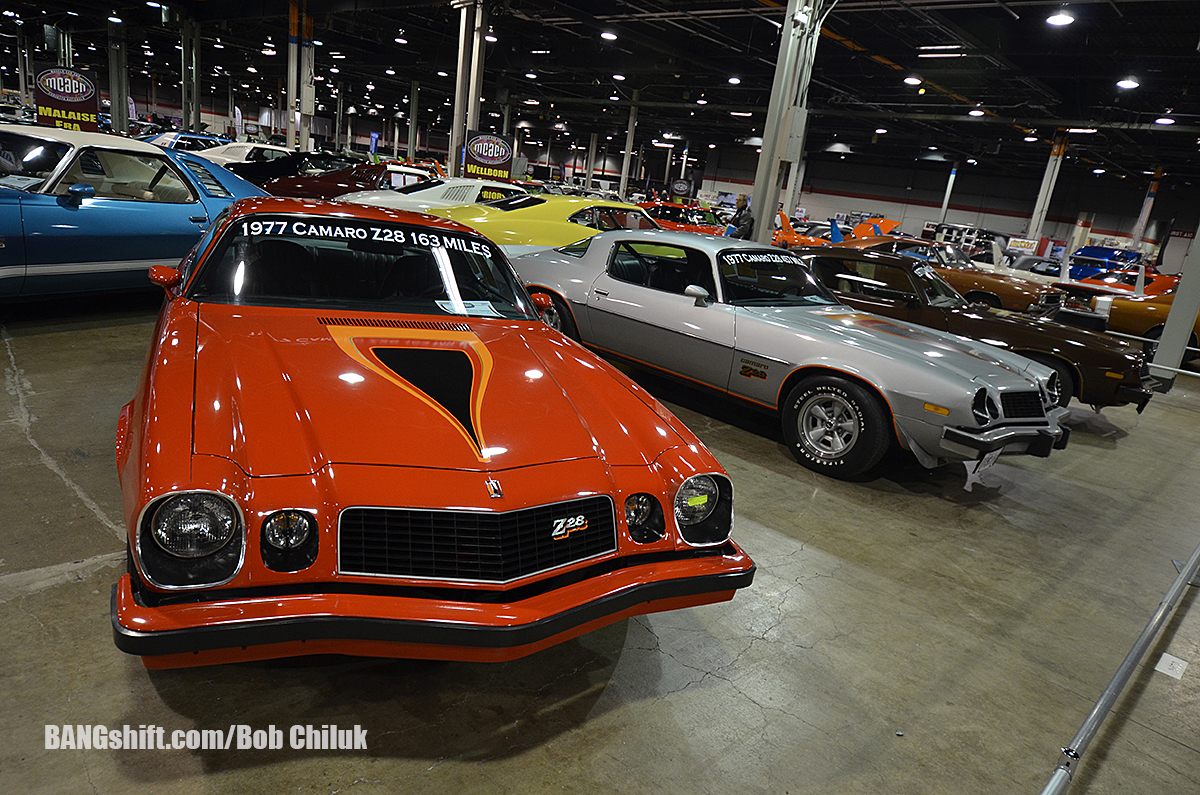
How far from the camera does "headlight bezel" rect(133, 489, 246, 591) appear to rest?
1.63m

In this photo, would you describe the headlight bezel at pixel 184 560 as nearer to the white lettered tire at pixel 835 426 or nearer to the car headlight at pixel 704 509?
the car headlight at pixel 704 509

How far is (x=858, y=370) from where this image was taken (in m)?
4.18

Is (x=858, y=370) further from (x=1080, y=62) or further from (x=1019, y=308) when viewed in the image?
(x=1080, y=62)

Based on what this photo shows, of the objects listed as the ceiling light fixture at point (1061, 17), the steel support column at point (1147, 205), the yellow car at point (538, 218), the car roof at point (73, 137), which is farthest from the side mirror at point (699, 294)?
the steel support column at point (1147, 205)

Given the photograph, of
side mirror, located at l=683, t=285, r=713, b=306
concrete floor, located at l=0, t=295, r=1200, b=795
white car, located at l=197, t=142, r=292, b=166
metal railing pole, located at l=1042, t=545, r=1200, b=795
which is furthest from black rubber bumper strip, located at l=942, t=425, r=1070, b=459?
white car, located at l=197, t=142, r=292, b=166

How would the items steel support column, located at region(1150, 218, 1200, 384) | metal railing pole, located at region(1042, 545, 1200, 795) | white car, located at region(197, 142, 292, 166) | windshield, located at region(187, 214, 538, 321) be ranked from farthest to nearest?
white car, located at region(197, 142, 292, 166) → steel support column, located at region(1150, 218, 1200, 384) → windshield, located at region(187, 214, 538, 321) → metal railing pole, located at region(1042, 545, 1200, 795)

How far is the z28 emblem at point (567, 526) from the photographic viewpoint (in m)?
1.91

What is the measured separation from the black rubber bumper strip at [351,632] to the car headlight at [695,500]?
36 centimetres

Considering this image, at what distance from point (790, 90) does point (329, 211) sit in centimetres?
774

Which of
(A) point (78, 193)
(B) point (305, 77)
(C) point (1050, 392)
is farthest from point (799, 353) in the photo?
(B) point (305, 77)

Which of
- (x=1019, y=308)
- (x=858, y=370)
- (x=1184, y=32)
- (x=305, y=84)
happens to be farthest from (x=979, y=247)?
(x=858, y=370)

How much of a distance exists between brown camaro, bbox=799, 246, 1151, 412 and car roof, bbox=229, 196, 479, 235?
3652 millimetres

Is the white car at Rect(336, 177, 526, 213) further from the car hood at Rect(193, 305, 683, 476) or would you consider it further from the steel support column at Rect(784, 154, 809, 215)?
the car hood at Rect(193, 305, 683, 476)

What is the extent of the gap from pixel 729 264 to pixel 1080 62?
616 inches
